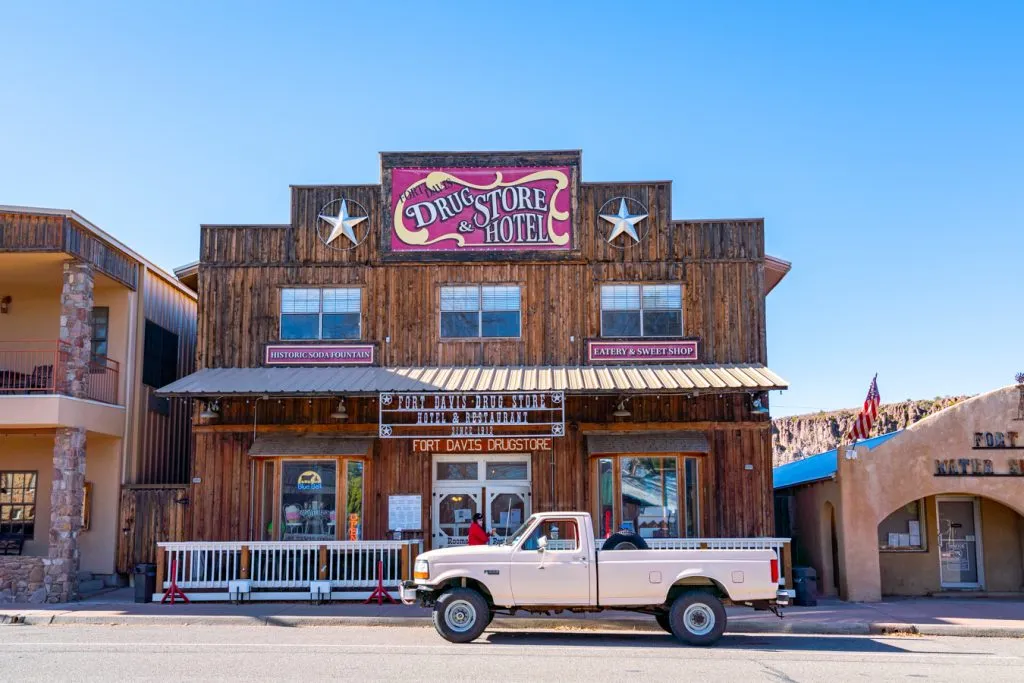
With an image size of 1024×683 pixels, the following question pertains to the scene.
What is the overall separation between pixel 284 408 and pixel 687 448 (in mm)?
7983

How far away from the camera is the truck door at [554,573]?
1332 cm

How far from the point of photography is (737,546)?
18.0 m

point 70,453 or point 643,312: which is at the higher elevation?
point 643,312

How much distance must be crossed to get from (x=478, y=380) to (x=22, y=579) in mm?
9124

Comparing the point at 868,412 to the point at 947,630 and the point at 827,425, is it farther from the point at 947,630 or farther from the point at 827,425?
the point at 827,425

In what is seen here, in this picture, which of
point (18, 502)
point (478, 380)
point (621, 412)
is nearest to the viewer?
point (478, 380)

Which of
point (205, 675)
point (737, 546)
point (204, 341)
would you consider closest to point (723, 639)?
point (737, 546)

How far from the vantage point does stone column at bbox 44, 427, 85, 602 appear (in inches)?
721

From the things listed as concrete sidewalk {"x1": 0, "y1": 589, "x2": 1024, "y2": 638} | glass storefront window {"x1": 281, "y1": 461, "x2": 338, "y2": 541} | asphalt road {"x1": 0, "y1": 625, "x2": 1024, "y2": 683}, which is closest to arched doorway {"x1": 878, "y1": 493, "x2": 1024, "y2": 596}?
concrete sidewalk {"x1": 0, "y1": 589, "x2": 1024, "y2": 638}

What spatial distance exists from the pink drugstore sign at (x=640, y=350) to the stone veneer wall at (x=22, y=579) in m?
11.1

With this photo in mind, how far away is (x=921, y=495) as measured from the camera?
1845cm

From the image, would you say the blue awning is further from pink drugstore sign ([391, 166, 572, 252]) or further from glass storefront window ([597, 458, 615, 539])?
pink drugstore sign ([391, 166, 572, 252])

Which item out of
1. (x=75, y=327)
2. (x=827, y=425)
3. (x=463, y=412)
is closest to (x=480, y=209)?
(x=463, y=412)

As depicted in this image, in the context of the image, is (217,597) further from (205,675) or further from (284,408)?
(205,675)
